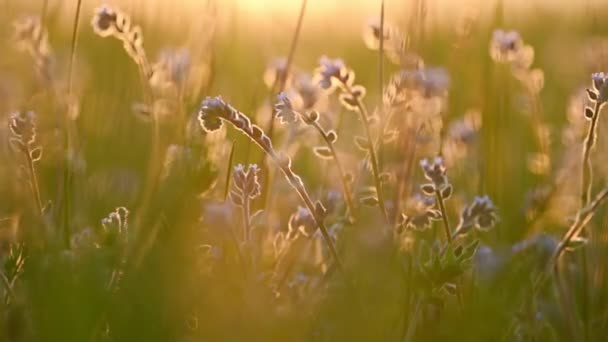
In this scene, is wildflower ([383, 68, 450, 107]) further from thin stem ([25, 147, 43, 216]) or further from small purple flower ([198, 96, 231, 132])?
thin stem ([25, 147, 43, 216])

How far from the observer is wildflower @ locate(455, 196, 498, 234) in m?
1.78

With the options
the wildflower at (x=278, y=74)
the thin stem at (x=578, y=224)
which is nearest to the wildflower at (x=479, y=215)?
the thin stem at (x=578, y=224)

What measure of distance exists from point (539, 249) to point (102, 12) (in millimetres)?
918

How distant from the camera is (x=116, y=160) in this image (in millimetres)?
2721

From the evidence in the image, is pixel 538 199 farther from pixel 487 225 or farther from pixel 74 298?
pixel 74 298

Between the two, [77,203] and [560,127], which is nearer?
[77,203]

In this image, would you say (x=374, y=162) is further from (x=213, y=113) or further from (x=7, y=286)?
(x=7, y=286)

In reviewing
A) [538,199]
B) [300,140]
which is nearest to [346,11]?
[300,140]

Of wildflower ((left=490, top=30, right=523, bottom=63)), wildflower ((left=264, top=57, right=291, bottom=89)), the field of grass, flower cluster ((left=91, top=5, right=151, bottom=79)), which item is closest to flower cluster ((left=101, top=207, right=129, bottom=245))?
the field of grass

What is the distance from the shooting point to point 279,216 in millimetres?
2594

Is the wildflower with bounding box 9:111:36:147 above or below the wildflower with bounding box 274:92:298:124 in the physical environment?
below

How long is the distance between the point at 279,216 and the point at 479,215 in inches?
35.2

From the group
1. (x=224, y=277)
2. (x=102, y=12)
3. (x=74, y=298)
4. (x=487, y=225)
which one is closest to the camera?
(x=74, y=298)

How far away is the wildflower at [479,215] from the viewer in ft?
5.83
